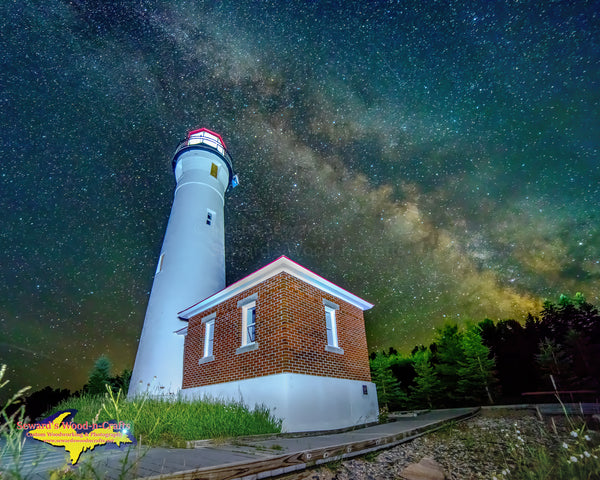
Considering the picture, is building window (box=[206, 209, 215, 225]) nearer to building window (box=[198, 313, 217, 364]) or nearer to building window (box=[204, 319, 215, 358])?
building window (box=[198, 313, 217, 364])

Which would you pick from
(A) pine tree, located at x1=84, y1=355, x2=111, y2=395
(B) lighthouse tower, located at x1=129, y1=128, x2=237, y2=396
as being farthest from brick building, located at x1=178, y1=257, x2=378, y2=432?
(A) pine tree, located at x1=84, y1=355, x2=111, y2=395

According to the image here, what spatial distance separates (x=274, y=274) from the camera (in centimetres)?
1055

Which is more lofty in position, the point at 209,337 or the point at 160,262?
the point at 160,262

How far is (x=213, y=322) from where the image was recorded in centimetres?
1292

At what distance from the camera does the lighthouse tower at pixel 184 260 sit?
13.8m

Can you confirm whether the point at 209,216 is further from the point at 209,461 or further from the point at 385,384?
the point at 385,384

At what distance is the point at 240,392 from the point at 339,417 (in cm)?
332

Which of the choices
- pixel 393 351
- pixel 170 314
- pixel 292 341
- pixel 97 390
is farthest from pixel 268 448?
pixel 393 351

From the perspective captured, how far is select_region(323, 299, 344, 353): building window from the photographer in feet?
37.8

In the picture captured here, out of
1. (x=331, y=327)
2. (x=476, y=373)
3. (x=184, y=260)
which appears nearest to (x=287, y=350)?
(x=331, y=327)

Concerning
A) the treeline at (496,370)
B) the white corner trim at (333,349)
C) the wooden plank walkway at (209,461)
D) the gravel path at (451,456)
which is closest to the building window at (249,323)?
the white corner trim at (333,349)

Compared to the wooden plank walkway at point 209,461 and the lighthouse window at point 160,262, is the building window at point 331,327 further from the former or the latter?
the lighthouse window at point 160,262

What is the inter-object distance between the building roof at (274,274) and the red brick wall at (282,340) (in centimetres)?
19

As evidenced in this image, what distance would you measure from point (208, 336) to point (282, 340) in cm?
471
